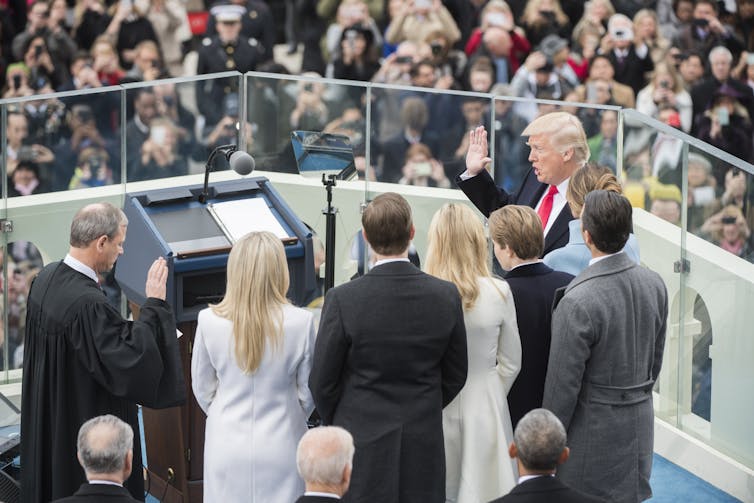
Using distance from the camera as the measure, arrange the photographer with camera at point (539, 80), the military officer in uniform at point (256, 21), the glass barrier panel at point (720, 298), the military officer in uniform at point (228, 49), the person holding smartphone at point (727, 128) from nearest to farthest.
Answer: the glass barrier panel at point (720, 298)
the photographer with camera at point (539, 80)
the person holding smartphone at point (727, 128)
the military officer in uniform at point (228, 49)
the military officer in uniform at point (256, 21)

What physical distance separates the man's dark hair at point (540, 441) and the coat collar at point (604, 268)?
873mm

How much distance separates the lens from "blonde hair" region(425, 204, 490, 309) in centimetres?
608

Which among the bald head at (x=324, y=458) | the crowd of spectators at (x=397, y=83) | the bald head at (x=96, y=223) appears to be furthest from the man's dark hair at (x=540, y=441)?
the crowd of spectators at (x=397, y=83)

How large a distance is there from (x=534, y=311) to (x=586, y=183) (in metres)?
0.68

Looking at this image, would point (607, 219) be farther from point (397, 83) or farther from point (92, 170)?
point (397, 83)

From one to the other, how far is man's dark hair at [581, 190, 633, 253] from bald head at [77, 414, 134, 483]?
6.20 ft

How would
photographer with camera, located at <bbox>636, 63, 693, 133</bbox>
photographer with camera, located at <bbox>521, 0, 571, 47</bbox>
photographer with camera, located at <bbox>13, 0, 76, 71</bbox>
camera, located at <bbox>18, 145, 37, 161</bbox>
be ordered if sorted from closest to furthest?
1. camera, located at <bbox>18, 145, 37, 161</bbox>
2. photographer with camera, located at <bbox>636, 63, 693, 133</bbox>
3. photographer with camera, located at <bbox>13, 0, 76, 71</bbox>
4. photographer with camera, located at <bbox>521, 0, 571, 47</bbox>

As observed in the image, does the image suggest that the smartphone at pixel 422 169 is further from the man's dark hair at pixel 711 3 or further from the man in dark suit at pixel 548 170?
the man's dark hair at pixel 711 3

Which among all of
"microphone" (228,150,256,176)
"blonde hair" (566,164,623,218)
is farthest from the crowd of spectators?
"microphone" (228,150,256,176)

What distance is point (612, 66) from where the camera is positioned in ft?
42.4

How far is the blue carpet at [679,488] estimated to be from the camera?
314 inches

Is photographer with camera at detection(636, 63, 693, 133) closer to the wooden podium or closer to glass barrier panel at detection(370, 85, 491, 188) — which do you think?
glass barrier panel at detection(370, 85, 491, 188)

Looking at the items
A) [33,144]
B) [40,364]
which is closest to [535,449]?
[40,364]

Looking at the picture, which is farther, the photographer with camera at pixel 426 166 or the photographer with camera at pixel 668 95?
the photographer with camera at pixel 668 95
